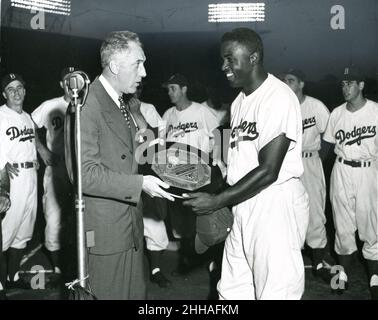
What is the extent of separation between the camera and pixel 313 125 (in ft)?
19.7

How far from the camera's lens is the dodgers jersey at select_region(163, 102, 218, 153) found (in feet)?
20.5

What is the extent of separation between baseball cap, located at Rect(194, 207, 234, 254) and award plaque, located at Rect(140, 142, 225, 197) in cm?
19

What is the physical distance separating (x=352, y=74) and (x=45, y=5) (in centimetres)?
449

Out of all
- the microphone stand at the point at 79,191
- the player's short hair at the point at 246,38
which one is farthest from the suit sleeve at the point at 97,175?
the player's short hair at the point at 246,38

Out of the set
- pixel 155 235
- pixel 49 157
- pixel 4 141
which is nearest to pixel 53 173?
pixel 49 157

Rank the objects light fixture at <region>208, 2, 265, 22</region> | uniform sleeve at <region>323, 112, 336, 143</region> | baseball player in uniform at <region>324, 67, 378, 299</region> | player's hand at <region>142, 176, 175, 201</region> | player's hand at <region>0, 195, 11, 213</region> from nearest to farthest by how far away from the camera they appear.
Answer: player's hand at <region>142, 176, 175, 201</region> < player's hand at <region>0, 195, 11, 213</region> < baseball player in uniform at <region>324, 67, 378, 299</region> < uniform sleeve at <region>323, 112, 336, 143</region> < light fixture at <region>208, 2, 265, 22</region>

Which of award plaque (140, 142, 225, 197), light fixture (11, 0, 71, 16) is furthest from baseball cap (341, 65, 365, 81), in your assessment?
light fixture (11, 0, 71, 16)

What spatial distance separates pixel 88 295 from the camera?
243 cm

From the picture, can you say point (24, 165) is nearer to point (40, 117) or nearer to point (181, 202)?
point (40, 117)

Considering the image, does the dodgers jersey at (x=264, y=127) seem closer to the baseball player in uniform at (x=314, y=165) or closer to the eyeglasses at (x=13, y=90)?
the baseball player in uniform at (x=314, y=165)

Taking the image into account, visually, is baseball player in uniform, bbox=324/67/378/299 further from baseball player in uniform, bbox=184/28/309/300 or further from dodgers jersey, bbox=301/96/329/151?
baseball player in uniform, bbox=184/28/309/300

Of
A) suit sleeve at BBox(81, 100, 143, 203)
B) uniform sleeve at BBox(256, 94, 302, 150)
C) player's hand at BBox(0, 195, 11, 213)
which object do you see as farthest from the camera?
player's hand at BBox(0, 195, 11, 213)
